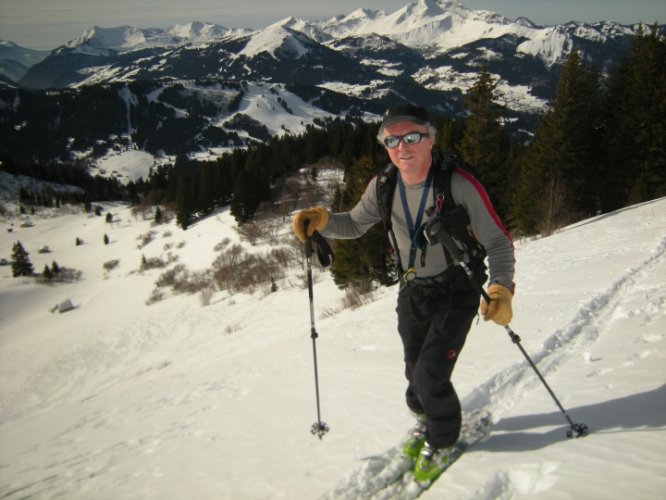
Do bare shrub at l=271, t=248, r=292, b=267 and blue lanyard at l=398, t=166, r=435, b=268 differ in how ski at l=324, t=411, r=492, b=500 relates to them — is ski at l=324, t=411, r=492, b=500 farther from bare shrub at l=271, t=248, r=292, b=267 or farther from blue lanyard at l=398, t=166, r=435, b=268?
bare shrub at l=271, t=248, r=292, b=267

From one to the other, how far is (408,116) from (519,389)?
3220 millimetres

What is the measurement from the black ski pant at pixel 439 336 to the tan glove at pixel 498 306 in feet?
0.83

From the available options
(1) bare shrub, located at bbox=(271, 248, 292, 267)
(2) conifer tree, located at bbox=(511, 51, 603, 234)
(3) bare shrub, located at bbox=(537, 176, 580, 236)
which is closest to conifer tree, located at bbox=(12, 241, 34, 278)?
(1) bare shrub, located at bbox=(271, 248, 292, 267)

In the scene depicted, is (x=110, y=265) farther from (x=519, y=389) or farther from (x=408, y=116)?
(x=408, y=116)

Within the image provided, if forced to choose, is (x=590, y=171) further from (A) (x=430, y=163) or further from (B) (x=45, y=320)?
(B) (x=45, y=320)

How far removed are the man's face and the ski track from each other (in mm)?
2326

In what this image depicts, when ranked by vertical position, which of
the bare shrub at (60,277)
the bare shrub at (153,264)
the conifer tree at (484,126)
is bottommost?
the bare shrub at (60,277)

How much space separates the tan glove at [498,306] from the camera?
2820 mm

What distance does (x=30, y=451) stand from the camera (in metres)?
6.70

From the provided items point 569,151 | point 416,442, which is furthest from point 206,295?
point 416,442

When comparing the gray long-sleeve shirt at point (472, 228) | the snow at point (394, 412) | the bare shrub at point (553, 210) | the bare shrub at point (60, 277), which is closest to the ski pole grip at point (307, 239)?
the gray long-sleeve shirt at point (472, 228)

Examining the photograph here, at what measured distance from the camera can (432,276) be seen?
10.4 feet

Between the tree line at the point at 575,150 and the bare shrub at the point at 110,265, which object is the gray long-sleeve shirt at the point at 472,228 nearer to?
the tree line at the point at 575,150

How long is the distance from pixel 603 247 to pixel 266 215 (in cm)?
4253
